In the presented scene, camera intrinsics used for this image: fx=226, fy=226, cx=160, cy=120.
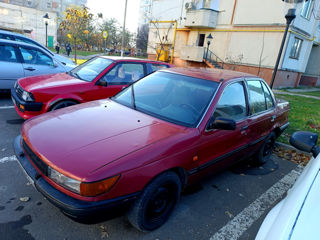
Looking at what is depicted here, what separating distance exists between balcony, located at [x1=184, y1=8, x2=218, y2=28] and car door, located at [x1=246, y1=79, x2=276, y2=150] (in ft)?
55.5

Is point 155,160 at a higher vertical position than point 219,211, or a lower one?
higher

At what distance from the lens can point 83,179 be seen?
1.78 meters

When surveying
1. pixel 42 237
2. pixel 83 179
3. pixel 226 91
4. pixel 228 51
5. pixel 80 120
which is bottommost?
pixel 42 237

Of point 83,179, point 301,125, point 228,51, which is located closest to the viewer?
point 83,179

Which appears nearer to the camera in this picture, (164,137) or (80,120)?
(164,137)

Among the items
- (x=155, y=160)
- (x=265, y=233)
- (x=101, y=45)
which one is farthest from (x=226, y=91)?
(x=101, y=45)

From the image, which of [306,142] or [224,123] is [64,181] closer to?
[224,123]

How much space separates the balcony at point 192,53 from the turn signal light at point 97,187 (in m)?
19.2

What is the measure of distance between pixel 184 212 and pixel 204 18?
1909cm

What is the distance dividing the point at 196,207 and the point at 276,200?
1.25 meters

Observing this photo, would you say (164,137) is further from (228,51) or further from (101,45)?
(101,45)

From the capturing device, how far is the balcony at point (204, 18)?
18.8 metres

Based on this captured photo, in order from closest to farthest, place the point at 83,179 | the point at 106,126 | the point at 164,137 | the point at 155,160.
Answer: the point at 83,179 → the point at 155,160 → the point at 164,137 → the point at 106,126

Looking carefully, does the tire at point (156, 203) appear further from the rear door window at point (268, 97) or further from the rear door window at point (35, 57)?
the rear door window at point (35, 57)
